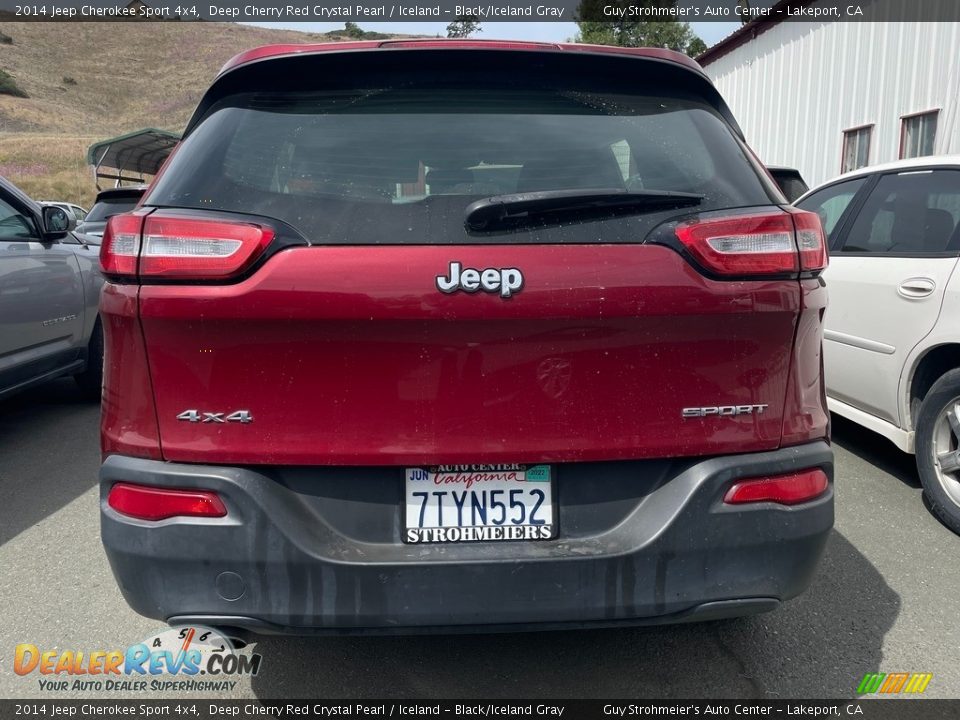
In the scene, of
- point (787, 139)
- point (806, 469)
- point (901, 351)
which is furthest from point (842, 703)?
point (787, 139)

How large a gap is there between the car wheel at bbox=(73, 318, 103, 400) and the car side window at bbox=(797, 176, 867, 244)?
5174 mm

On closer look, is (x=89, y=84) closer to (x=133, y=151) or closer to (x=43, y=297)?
(x=133, y=151)

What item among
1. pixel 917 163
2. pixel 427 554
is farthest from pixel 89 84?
pixel 427 554

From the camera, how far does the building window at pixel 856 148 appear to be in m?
10.5

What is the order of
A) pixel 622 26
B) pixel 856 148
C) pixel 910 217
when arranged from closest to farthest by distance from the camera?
pixel 910 217
pixel 856 148
pixel 622 26

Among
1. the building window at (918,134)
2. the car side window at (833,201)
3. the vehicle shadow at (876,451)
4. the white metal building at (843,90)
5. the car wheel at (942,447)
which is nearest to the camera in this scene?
the car wheel at (942,447)

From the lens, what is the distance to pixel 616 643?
2488 mm

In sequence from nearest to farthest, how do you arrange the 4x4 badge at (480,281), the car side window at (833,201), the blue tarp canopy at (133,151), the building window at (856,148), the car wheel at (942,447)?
the 4x4 badge at (480,281)
the car wheel at (942,447)
the car side window at (833,201)
the building window at (856,148)
the blue tarp canopy at (133,151)

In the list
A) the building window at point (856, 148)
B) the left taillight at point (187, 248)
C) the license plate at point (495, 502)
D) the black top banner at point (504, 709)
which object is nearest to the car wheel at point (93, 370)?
the black top banner at point (504, 709)

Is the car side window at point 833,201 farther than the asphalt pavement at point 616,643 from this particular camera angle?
Yes

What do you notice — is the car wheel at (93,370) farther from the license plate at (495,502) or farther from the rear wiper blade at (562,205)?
the rear wiper blade at (562,205)

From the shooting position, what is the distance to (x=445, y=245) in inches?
66.7

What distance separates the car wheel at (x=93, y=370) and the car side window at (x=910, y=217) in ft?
17.5

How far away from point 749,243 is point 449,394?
0.82m
